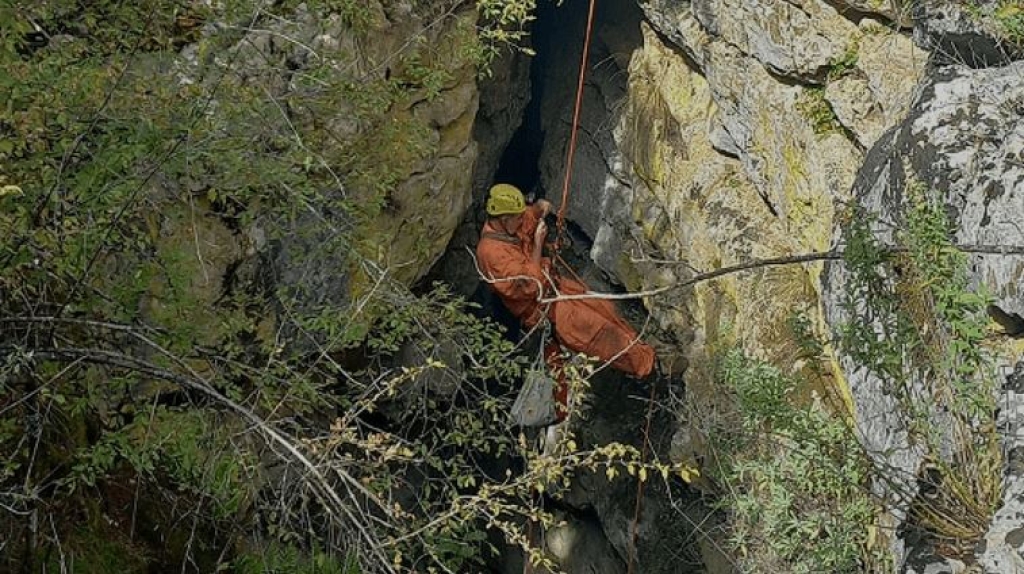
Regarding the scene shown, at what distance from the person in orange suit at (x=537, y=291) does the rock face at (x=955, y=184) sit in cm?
177

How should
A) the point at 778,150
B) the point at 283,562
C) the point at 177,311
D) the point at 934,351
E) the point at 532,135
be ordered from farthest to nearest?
1. the point at 532,135
2. the point at 778,150
3. the point at 283,562
4. the point at 934,351
5. the point at 177,311

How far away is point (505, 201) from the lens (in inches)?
241

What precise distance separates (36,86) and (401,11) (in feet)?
10.6

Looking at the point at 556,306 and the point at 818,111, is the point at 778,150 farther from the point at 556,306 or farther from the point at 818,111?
the point at 556,306

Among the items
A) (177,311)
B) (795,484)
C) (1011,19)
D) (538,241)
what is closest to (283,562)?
(177,311)

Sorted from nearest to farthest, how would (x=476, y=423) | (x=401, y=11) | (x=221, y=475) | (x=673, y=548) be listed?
(x=221, y=475) < (x=476, y=423) < (x=401, y=11) < (x=673, y=548)

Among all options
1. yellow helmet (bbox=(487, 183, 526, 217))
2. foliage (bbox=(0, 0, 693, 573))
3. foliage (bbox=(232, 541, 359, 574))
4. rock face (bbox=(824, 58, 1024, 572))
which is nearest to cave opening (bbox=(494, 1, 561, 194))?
yellow helmet (bbox=(487, 183, 526, 217))

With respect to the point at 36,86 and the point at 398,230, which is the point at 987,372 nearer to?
the point at 36,86

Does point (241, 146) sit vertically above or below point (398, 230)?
above

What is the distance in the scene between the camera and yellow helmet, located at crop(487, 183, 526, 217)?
612 cm

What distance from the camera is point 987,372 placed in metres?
3.59

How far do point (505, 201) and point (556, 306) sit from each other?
2.27 feet

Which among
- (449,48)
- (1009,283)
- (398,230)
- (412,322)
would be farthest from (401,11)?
(1009,283)

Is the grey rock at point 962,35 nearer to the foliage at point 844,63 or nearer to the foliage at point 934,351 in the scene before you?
the foliage at point 844,63
